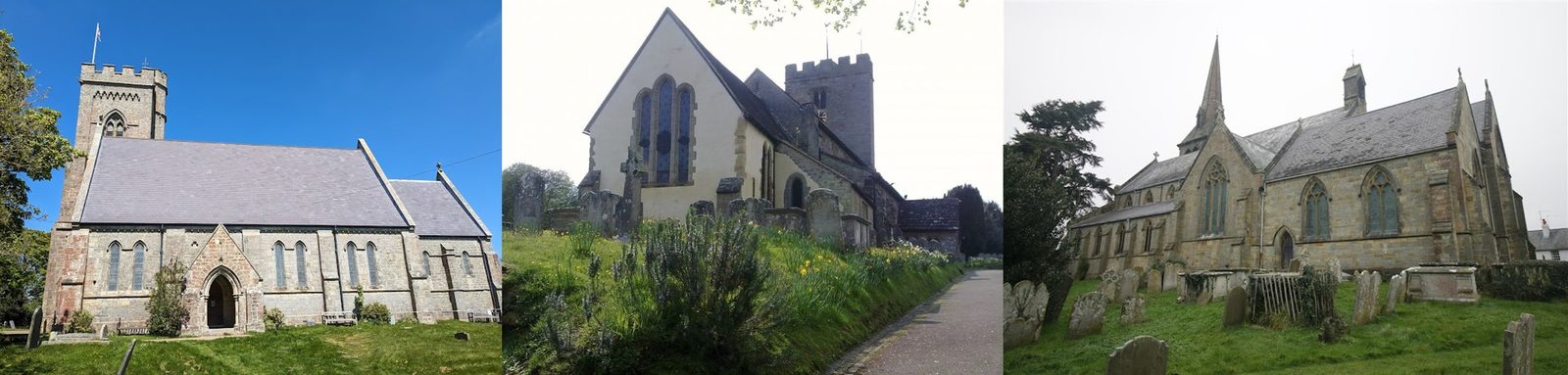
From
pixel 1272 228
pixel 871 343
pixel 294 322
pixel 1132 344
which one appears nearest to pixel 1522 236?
pixel 1272 228

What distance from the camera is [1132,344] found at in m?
4.33

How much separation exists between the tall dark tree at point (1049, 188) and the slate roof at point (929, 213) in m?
0.47

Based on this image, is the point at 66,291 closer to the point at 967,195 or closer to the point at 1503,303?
the point at 967,195

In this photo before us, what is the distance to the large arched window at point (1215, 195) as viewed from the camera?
16.7ft

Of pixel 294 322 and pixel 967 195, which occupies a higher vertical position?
→ pixel 967 195

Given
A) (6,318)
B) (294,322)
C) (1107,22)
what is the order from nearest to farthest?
(1107,22)
(6,318)
(294,322)

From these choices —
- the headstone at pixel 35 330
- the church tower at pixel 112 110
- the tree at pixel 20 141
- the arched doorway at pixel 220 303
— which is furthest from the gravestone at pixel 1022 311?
the church tower at pixel 112 110

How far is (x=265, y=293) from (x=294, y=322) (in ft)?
2.96

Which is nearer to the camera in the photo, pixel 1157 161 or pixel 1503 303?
pixel 1503 303

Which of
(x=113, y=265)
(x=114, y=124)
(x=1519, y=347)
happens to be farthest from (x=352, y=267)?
(x=1519, y=347)

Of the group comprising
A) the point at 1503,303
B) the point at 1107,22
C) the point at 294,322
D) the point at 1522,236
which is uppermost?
the point at 1107,22

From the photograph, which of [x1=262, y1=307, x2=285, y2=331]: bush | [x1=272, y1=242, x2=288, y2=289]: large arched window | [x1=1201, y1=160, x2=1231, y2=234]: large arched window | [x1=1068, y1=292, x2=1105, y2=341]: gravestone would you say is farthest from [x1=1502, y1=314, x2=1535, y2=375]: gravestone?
[x1=272, y1=242, x2=288, y2=289]: large arched window

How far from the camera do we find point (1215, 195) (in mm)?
5133

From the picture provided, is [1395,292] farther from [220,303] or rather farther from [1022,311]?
[220,303]
